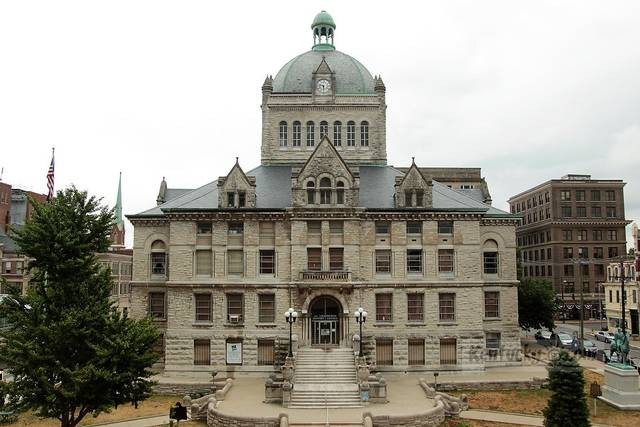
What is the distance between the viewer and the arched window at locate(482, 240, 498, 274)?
4850cm

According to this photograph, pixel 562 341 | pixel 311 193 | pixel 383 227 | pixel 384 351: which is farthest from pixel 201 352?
pixel 562 341

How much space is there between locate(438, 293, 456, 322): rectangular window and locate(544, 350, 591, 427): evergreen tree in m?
19.0

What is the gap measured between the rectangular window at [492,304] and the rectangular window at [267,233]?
17617 millimetres

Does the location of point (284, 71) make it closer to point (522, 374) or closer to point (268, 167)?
point (268, 167)

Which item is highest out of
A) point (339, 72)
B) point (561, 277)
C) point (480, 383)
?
point (339, 72)

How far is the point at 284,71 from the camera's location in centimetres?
5956

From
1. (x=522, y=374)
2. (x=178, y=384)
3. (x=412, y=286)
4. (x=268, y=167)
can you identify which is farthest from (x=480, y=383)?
(x=268, y=167)

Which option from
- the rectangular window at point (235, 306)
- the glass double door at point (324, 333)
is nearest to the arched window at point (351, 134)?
the glass double door at point (324, 333)

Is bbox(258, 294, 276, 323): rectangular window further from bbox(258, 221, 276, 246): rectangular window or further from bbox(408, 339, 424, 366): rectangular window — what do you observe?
bbox(408, 339, 424, 366): rectangular window

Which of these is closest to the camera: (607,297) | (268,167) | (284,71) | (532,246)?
(268,167)

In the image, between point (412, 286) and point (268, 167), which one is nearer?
point (412, 286)

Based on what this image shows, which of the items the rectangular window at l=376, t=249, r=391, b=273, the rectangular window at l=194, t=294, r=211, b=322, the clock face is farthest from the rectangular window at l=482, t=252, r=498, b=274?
the rectangular window at l=194, t=294, r=211, b=322

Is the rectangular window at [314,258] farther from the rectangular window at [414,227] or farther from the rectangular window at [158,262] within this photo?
the rectangular window at [158,262]

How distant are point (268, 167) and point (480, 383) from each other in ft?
87.2
